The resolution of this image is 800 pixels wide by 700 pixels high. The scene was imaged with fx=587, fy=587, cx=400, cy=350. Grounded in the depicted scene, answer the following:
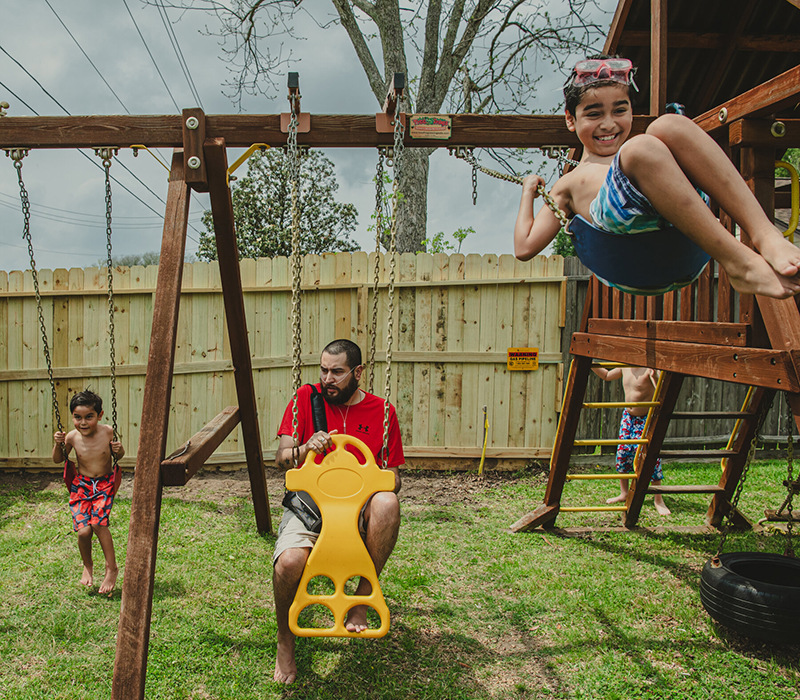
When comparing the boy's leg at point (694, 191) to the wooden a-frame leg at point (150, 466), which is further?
the wooden a-frame leg at point (150, 466)

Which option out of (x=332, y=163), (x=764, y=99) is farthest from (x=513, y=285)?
(x=332, y=163)

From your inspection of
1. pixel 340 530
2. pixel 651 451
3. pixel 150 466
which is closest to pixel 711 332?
pixel 340 530

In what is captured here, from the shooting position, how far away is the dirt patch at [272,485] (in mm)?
5305

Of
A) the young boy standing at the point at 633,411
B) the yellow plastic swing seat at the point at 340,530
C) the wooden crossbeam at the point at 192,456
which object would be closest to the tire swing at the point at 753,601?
the yellow plastic swing seat at the point at 340,530

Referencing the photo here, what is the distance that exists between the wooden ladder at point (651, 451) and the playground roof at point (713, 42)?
2.24 meters

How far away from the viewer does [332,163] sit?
17.2m

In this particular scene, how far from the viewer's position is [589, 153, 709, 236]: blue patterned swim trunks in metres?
1.89

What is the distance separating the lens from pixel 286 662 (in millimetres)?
2490

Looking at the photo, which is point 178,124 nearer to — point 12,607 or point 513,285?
point 12,607

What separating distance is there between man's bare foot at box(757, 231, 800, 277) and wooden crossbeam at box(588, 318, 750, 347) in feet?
2.11

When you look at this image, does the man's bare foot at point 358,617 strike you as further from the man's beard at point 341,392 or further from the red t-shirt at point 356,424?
the man's beard at point 341,392

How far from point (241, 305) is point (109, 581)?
1739 millimetres

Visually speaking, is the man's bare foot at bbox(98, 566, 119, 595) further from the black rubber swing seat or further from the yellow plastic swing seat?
the black rubber swing seat

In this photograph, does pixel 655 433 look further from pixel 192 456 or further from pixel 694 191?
pixel 192 456
